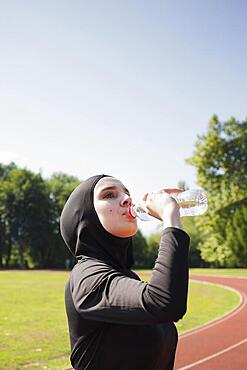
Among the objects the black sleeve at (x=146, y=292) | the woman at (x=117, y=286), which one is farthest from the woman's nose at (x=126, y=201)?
the black sleeve at (x=146, y=292)

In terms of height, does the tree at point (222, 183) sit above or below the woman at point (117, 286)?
above

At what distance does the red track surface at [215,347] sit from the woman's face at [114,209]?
22.1ft

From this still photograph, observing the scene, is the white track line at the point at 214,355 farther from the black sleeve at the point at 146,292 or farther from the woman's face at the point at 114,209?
the black sleeve at the point at 146,292

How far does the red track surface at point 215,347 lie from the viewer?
7.86 m

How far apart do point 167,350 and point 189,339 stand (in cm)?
893

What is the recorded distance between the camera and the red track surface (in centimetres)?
786

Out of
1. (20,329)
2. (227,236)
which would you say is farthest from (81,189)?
(227,236)

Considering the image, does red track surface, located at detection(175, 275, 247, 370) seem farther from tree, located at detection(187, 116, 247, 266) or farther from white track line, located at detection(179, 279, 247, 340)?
tree, located at detection(187, 116, 247, 266)

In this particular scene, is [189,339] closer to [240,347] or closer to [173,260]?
[240,347]

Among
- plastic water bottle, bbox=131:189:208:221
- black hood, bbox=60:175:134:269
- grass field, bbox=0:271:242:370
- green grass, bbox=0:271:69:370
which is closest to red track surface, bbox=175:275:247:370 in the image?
grass field, bbox=0:271:242:370

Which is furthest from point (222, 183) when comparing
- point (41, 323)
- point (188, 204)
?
point (188, 204)

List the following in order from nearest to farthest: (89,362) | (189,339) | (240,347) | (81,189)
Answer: (89,362)
(81,189)
(240,347)
(189,339)

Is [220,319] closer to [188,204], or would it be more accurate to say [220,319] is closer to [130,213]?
[188,204]

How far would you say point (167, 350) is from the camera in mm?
1540
